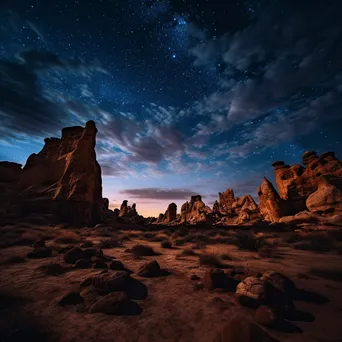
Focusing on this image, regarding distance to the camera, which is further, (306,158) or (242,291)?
(306,158)

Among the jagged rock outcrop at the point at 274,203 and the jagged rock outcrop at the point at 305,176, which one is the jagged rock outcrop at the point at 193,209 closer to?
the jagged rock outcrop at the point at 305,176

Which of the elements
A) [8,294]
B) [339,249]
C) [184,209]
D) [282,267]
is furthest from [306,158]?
[184,209]

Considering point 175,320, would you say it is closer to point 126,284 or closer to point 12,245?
point 126,284

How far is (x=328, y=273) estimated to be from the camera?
16.0ft

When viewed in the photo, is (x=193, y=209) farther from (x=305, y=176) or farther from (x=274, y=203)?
(x=305, y=176)

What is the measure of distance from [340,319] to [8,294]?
21.7 ft

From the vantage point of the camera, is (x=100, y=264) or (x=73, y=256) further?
(x=73, y=256)

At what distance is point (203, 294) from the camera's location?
4.03 metres

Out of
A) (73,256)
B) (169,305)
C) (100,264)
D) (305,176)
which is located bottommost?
(169,305)

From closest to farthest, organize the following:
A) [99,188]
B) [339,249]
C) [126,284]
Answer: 1. [126,284]
2. [339,249]
3. [99,188]

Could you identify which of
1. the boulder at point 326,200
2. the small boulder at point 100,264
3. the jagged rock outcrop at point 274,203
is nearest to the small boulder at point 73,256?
the small boulder at point 100,264

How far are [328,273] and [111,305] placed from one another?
5.69m

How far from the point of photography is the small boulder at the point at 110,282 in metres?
3.95

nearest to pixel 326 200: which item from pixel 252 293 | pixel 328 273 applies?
pixel 328 273
